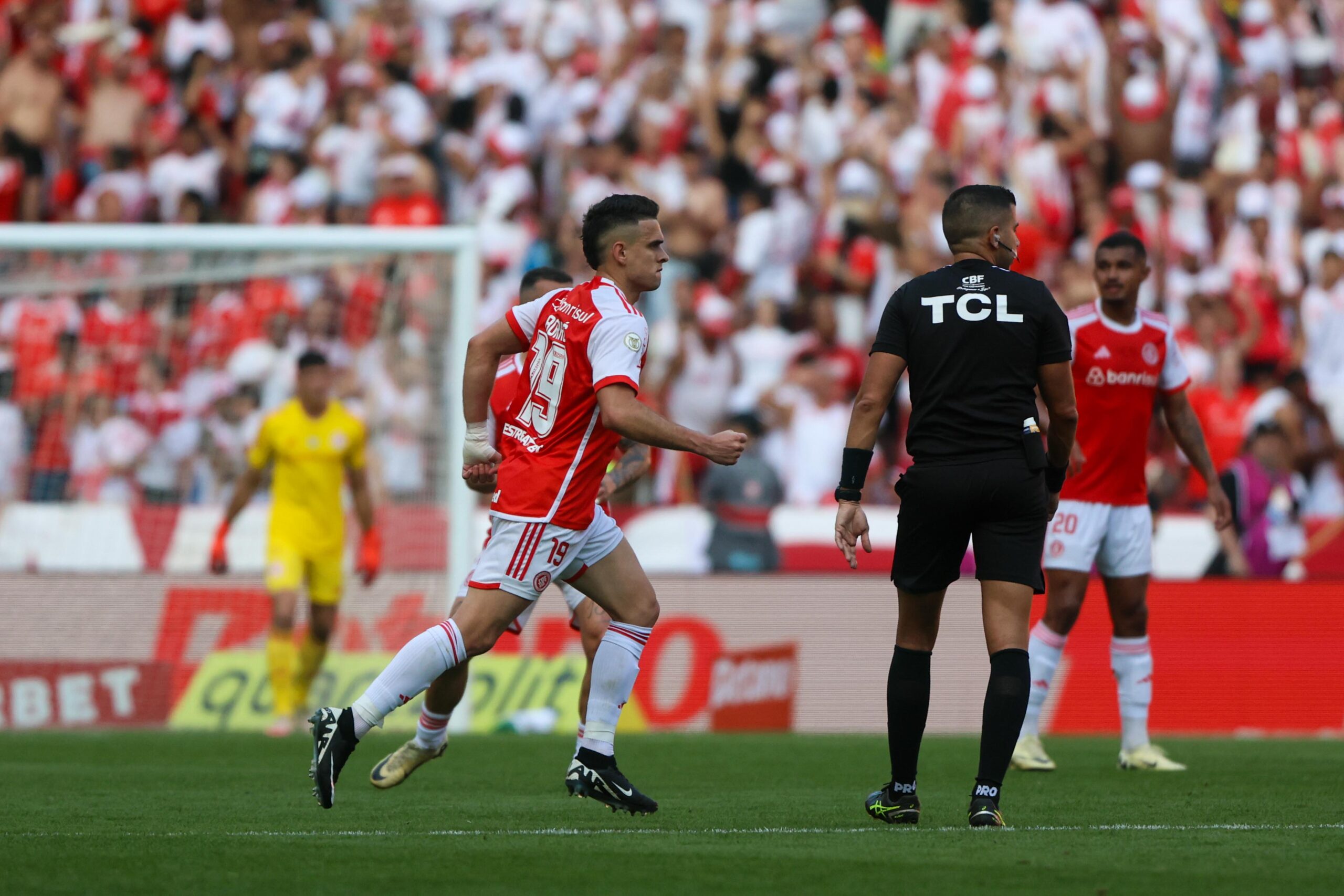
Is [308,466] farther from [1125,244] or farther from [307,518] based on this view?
[1125,244]

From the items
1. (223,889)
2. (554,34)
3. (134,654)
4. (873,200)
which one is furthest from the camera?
(554,34)

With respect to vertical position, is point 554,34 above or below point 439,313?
above

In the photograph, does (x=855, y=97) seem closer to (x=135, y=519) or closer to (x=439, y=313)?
(x=439, y=313)

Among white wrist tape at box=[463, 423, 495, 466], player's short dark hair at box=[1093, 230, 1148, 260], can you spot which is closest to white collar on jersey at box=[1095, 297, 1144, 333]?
player's short dark hair at box=[1093, 230, 1148, 260]

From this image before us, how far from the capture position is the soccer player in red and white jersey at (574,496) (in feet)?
24.4

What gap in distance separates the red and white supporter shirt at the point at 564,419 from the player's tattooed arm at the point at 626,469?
1.76 m

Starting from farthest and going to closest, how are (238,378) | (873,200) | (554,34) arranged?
(554,34) → (873,200) → (238,378)

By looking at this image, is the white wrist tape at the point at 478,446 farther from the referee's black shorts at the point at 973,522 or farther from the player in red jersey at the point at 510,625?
the referee's black shorts at the point at 973,522

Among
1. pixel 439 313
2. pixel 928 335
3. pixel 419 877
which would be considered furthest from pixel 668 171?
pixel 419 877

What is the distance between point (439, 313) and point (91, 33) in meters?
8.96

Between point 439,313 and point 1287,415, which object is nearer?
point 439,313

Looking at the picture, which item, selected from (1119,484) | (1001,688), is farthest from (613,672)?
(1119,484)

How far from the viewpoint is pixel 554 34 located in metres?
21.8

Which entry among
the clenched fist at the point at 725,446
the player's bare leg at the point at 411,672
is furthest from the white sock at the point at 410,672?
the clenched fist at the point at 725,446
